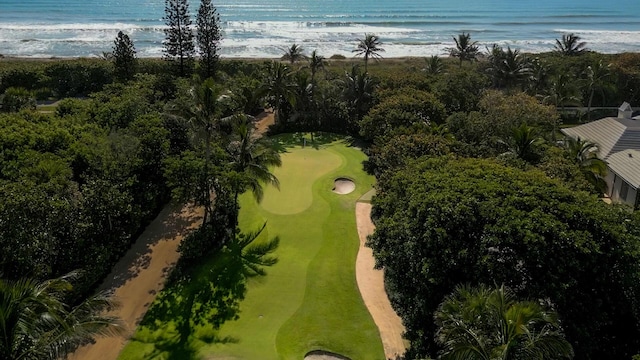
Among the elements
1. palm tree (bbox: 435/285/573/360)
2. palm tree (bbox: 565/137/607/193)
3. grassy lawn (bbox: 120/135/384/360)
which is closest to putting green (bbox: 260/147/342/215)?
grassy lawn (bbox: 120/135/384/360)

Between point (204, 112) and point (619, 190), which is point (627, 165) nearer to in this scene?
point (619, 190)

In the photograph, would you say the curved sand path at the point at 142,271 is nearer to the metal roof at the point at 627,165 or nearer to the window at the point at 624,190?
the metal roof at the point at 627,165

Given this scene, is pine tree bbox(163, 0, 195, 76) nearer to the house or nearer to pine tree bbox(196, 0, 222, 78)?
pine tree bbox(196, 0, 222, 78)

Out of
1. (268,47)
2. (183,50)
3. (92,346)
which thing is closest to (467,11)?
(268,47)

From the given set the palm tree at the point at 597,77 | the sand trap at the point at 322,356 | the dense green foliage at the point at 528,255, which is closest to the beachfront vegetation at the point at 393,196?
the dense green foliage at the point at 528,255

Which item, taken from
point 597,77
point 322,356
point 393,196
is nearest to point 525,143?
point 393,196

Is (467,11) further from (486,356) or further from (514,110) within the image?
(486,356)

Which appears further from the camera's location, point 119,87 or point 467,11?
point 467,11
